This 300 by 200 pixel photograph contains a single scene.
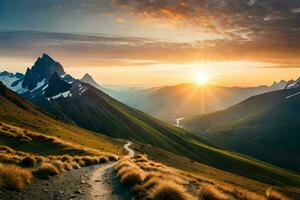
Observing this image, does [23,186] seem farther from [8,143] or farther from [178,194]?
[8,143]

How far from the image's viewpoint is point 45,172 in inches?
1040

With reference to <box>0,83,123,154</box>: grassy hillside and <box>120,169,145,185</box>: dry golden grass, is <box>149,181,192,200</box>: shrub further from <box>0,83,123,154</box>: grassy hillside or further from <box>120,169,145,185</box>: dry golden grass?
<box>0,83,123,154</box>: grassy hillside

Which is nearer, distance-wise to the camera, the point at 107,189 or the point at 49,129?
the point at 107,189

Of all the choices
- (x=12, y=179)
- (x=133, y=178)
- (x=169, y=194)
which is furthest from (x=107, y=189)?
(x=169, y=194)

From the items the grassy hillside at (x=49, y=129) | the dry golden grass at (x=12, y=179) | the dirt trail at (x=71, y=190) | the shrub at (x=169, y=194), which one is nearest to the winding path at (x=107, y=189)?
the dirt trail at (x=71, y=190)

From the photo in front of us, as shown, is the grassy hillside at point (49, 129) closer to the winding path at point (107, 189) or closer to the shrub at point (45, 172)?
the winding path at point (107, 189)

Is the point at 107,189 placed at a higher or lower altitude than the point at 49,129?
higher

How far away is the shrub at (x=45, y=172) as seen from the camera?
83.9 ft

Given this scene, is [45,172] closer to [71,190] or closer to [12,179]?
[71,190]

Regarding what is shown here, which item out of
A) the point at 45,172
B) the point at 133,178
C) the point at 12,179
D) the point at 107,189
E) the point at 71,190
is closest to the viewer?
the point at 12,179

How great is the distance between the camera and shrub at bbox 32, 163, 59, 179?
25567mm

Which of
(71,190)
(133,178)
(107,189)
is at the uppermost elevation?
(133,178)

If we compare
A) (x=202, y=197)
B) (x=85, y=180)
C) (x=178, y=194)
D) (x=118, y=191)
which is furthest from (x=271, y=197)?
(x=85, y=180)

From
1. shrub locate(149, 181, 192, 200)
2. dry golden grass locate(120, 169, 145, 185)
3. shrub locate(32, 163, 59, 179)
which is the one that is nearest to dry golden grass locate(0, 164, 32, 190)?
shrub locate(32, 163, 59, 179)
